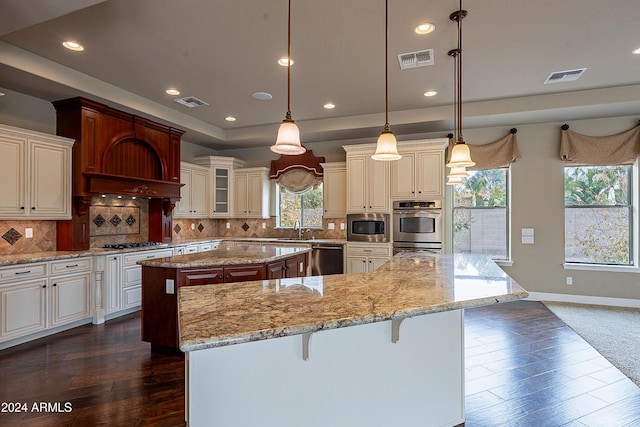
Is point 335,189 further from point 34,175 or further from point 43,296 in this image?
point 43,296

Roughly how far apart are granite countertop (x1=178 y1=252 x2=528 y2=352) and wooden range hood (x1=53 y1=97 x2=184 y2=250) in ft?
10.8

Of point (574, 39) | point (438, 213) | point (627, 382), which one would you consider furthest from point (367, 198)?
point (627, 382)

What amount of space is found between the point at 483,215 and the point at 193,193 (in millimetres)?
5165

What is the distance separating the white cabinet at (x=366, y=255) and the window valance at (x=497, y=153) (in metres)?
1.96

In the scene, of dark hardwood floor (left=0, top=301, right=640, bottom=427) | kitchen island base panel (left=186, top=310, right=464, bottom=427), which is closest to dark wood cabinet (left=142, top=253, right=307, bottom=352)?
dark hardwood floor (left=0, top=301, right=640, bottom=427)

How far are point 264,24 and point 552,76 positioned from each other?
3.34 meters

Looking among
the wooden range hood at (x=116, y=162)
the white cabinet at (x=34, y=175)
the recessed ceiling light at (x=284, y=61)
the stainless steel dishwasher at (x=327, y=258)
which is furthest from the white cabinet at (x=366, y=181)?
the white cabinet at (x=34, y=175)

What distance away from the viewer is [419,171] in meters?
5.19

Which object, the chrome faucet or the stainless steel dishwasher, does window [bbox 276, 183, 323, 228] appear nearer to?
the chrome faucet

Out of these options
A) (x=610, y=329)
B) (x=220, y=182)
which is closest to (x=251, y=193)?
(x=220, y=182)

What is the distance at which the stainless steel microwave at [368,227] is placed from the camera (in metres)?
5.37

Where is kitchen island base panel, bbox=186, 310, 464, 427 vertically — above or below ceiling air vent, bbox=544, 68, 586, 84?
below

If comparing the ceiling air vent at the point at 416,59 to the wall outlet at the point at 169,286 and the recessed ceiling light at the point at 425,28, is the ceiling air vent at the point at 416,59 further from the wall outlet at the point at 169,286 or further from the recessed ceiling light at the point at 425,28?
the wall outlet at the point at 169,286

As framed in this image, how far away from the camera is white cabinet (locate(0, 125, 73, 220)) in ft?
11.4
